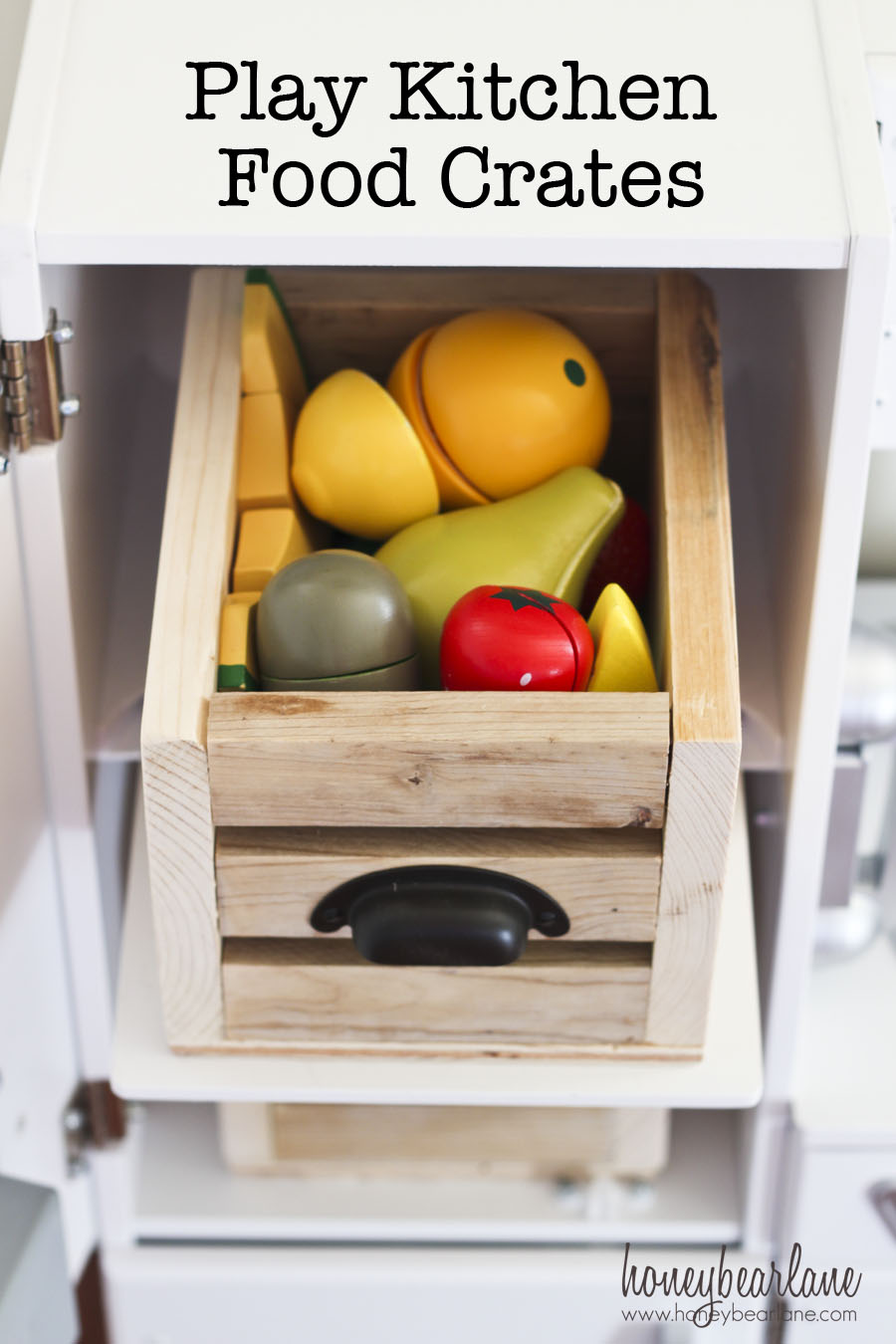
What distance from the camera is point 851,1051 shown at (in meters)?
0.84

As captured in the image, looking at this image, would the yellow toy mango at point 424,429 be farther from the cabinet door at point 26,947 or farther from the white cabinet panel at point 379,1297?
the white cabinet panel at point 379,1297

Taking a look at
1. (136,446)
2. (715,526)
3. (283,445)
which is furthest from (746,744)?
(136,446)

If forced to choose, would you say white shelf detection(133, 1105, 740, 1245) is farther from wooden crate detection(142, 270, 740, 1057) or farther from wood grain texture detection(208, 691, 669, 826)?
wood grain texture detection(208, 691, 669, 826)

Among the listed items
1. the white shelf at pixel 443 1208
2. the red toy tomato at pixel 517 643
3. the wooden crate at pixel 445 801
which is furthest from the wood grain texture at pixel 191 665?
the white shelf at pixel 443 1208

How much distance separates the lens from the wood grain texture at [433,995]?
666 millimetres

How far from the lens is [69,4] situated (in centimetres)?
65

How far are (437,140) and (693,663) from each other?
24 centimetres

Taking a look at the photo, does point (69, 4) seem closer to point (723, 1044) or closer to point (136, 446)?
point (136, 446)

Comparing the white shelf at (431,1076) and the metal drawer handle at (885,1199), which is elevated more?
the white shelf at (431,1076)

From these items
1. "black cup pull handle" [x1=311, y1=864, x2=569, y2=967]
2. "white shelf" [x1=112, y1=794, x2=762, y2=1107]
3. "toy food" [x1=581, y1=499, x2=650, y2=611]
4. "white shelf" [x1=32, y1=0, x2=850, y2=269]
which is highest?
"white shelf" [x1=32, y1=0, x2=850, y2=269]

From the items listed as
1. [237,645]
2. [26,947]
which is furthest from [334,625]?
[26,947]

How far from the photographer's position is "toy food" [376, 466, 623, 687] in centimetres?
68

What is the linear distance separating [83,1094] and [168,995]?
0.20 m

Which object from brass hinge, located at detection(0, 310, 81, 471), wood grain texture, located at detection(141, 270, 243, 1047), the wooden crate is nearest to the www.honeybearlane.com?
the wooden crate
